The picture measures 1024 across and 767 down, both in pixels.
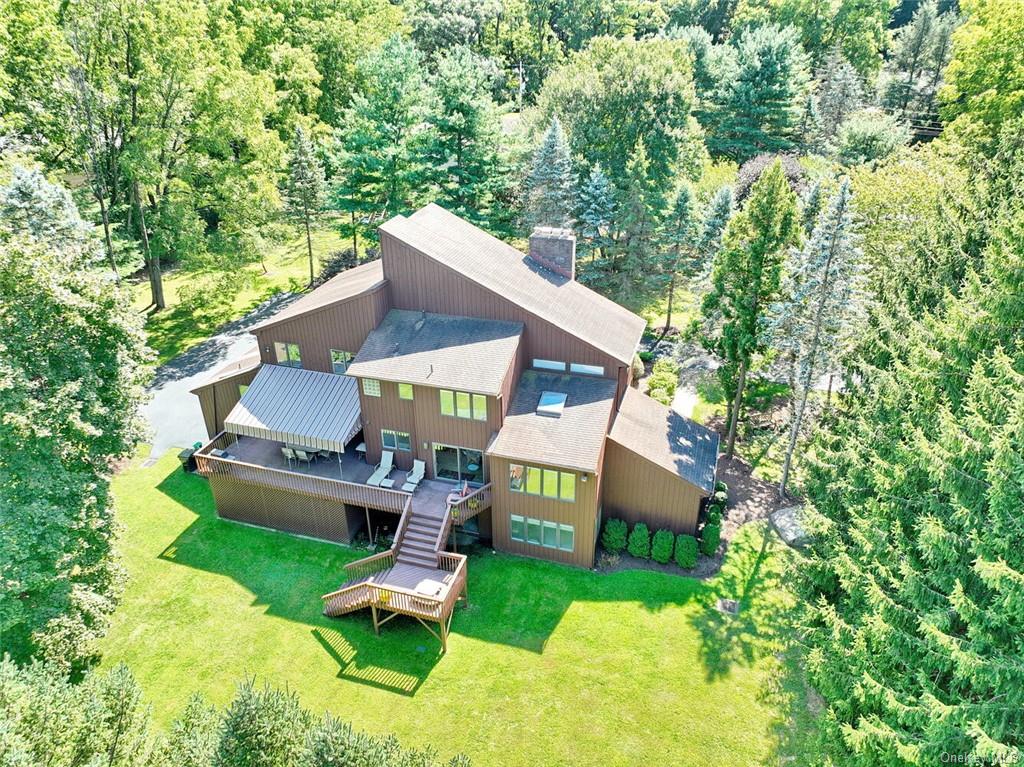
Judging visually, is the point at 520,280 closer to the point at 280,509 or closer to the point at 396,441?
the point at 396,441

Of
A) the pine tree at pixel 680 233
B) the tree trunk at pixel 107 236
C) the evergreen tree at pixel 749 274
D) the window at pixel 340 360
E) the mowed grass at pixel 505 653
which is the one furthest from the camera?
the pine tree at pixel 680 233

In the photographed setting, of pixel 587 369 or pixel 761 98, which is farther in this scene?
pixel 761 98

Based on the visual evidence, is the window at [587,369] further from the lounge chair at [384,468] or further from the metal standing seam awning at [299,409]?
the metal standing seam awning at [299,409]

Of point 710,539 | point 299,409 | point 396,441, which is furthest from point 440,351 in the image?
point 710,539

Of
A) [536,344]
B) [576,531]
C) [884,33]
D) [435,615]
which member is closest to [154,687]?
[435,615]

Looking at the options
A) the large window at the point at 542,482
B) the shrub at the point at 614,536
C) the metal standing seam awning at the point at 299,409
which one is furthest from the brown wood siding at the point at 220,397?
the shrub at the point at 614,536

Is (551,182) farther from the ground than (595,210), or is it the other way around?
(551,182)
